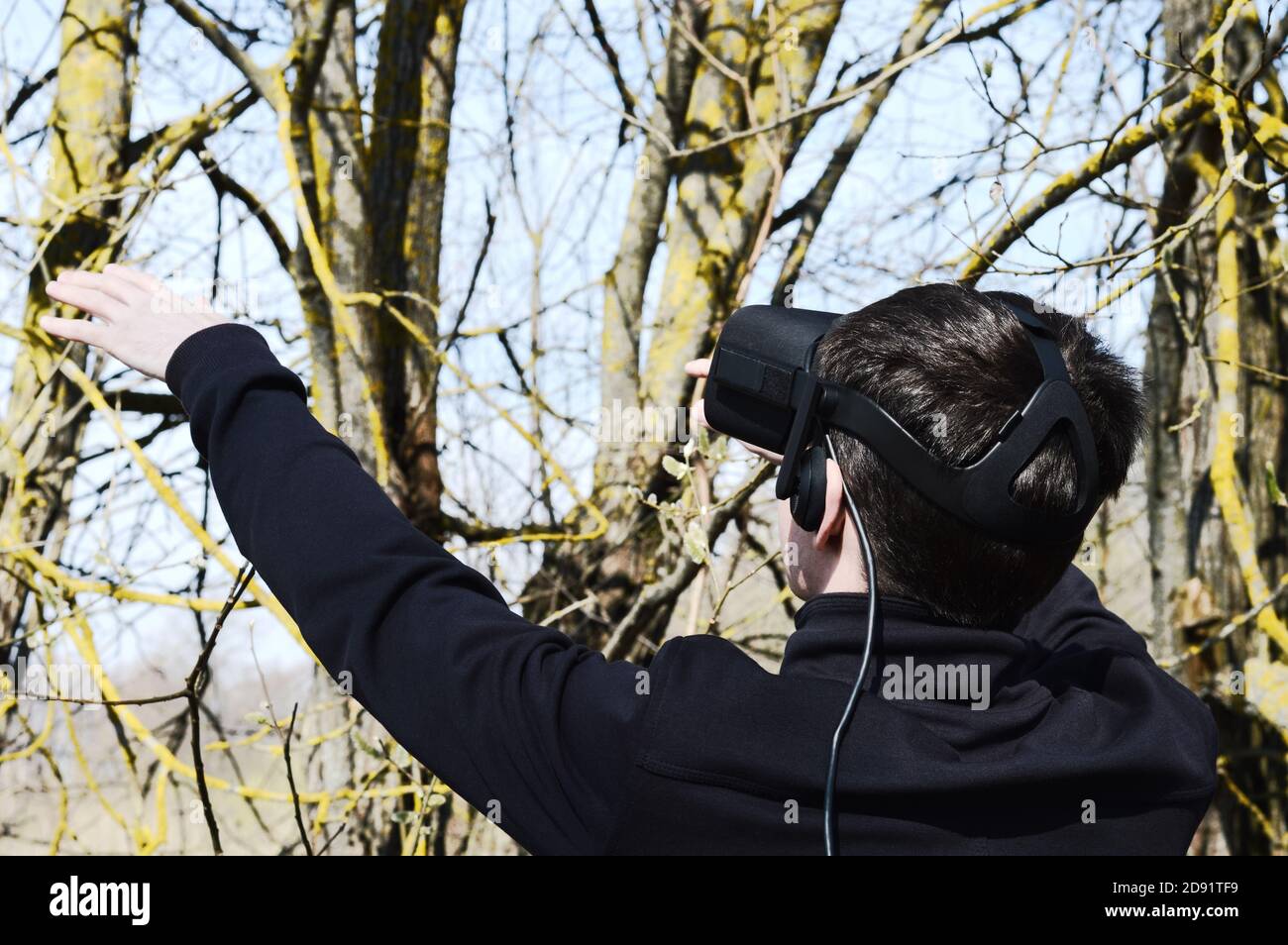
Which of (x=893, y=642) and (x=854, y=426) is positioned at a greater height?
(x=854, y=426)

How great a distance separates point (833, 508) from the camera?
3.62ft

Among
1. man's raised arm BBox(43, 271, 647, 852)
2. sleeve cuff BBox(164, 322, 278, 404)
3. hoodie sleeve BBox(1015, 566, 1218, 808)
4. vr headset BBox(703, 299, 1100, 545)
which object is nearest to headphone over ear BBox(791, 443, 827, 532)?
vr headset BBox(703, 299, 1100, 545)

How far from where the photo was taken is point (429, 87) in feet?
12.7

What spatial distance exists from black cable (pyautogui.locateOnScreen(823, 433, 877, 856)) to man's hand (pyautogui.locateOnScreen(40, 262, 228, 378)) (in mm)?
633

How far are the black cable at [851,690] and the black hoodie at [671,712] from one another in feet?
0.07

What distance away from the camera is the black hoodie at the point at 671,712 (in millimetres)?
948

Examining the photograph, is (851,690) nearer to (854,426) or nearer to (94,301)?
(854,426)

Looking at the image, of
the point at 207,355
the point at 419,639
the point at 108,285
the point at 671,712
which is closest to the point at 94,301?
the point at 108,285

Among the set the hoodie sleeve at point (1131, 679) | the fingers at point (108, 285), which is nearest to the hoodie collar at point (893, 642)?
the hoodie sleeve at point (1131, 679)

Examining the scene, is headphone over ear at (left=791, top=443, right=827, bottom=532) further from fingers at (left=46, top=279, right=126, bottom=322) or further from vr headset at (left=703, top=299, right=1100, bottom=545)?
fingers at (left=46, top=279, right=126, bottom=322)

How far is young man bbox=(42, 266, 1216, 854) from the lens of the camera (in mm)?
952

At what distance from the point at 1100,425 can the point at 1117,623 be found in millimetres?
362

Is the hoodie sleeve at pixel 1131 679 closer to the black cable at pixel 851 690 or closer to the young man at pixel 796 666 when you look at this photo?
the young man at pixel 796 666

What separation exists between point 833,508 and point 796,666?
151 millimetres
